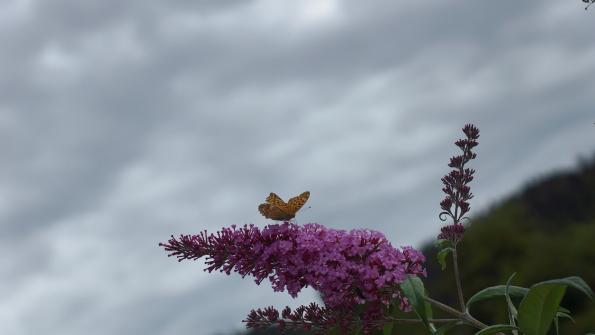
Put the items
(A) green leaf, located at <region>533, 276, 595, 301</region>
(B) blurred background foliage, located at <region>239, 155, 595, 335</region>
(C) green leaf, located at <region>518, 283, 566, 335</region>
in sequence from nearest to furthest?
(A) green leaf, located at <region>533, 276, 595, 301</region>, (C) green leaf, located at <region>518, 283, 566, 335</region>, (B) blurred background foliage, located at <region>239, 155, 595, 335</region>

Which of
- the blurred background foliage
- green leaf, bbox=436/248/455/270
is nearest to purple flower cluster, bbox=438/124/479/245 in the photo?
green leaf, bbox=436/248/455/270

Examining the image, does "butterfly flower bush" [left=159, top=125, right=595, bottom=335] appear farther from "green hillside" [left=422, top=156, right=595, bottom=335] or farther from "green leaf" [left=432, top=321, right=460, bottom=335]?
"green hillside" [left=422, top=156, right=595, bottom=335]

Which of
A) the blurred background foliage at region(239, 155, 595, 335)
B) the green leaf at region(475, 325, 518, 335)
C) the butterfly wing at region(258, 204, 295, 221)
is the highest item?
the blurred background foliage at region(239, 155, 595, 335)

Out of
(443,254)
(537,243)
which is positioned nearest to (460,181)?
(443,254)

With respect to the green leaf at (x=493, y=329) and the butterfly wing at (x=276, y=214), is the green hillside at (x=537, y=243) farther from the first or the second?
the green leaf at (x=493, y=329)

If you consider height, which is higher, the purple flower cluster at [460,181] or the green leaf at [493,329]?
the purple flower cluster at [460,181]

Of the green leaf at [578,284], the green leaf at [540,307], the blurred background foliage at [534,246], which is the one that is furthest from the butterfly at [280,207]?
the blurred background foliage at [534,246]
